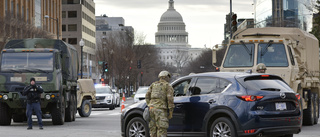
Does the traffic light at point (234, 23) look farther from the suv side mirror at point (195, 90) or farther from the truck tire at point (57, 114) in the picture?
the suv side mirror at point (195, 90)

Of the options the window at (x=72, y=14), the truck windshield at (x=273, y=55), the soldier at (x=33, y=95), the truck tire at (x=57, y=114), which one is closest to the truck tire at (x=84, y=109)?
the truck tire at (x=57, y=114)

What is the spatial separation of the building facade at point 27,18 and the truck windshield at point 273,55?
108 ft

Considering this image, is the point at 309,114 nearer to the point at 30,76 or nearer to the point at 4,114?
the point at 30,76

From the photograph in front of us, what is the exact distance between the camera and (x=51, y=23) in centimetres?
8531

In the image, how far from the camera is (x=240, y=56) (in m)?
20.1

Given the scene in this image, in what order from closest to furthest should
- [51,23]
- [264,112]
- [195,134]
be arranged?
[264,112]
[195,134]
[51,23]

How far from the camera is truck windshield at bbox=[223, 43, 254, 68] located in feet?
65.3

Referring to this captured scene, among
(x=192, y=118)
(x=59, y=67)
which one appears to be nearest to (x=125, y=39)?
(x=59, y=67)

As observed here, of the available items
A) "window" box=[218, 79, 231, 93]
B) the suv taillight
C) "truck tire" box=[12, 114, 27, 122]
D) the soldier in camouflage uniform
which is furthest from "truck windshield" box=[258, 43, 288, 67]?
"truck tire" box=[12, 114, 27, 122]

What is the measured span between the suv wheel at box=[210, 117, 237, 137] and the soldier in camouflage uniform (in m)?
0.91

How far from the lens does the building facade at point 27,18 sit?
174 ft

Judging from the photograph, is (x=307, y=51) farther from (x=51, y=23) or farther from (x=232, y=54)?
(x=51, y=23)

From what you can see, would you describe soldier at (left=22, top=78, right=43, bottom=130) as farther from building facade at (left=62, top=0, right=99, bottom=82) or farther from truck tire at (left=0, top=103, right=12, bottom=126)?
building facade at (left=62, top=0, right=99, bottom=82)

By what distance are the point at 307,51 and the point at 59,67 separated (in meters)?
8.18
